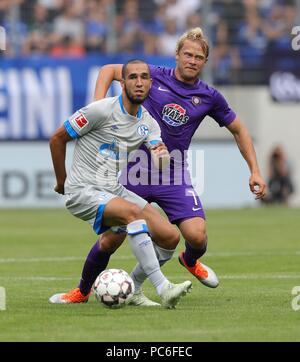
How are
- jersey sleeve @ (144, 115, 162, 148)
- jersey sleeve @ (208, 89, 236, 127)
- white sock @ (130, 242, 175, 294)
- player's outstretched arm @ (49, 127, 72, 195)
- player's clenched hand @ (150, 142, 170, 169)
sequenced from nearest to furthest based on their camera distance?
player's clenched hand @ (150, 142, 170, 169)
player's outstretched arm @ (49, 127, 72, 195)
jersey sleeve @ (144, 115, 162, 148)
white sock @ (130, 242, 175, 294)
jersey sleeve @ (208, 89, 236, 127)

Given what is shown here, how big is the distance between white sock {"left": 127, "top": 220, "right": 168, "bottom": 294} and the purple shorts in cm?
139

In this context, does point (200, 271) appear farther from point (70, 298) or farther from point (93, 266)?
point (70, 298)

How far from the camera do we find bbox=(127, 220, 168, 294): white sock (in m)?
9.06

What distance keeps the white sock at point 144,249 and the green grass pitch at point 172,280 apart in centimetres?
28

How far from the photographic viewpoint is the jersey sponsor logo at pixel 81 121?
923 centimetres

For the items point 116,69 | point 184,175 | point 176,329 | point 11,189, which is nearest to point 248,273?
point 184,175

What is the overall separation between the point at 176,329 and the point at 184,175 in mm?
3053

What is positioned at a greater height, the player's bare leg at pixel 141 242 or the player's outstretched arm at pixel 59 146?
the player's outstretched arm at pixel 59 146

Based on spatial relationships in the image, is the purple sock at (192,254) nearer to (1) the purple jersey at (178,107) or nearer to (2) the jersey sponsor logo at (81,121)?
(1) the purple jersey at (178,107)

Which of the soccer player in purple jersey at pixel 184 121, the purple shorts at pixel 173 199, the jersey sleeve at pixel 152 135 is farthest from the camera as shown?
the purple shorts at pixel 173 199

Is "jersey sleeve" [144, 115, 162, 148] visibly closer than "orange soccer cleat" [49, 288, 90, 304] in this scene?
Yes

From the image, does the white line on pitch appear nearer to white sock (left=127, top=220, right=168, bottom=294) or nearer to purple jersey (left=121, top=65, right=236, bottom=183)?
purple jersey (left=121, top=65, right=236, bottom=183)

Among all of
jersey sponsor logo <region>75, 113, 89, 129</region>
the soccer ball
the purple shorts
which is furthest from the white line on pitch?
jersey sponsor logo <region>75, 113, 89, 129</region>

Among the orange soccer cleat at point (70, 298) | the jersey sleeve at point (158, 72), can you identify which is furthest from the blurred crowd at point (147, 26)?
the orange soccer cleat at point (70, 298)
